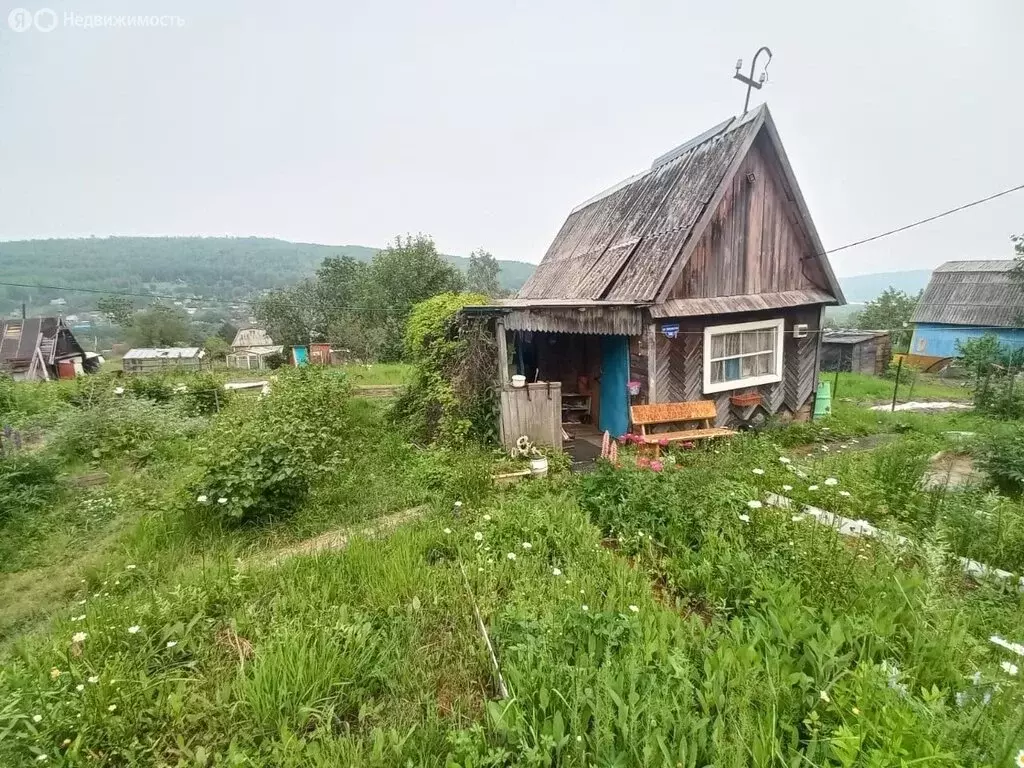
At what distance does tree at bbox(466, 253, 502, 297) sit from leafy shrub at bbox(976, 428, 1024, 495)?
140ft

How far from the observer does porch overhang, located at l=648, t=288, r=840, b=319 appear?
8.37 m

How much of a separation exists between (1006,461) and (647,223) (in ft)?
23.3

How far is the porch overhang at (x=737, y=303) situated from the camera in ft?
27.5

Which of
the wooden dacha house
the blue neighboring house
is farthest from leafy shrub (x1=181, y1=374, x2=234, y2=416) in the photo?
the blue neighboring house

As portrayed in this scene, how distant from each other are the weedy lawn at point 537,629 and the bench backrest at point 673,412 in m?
2.57

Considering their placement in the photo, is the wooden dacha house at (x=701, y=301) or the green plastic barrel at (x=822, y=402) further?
the green plastic barrel at (x=822, y=402)

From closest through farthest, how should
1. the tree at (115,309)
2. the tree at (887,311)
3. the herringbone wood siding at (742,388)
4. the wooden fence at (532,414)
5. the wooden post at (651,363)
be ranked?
the wooden fence at (532,414) < the wooden post at (651,363) < the herringbone wood siding at (742,388) < the tree at (887,311) < the tree at (115,309)

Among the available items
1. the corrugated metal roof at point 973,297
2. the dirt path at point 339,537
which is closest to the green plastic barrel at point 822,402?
the dirt path at point 339,537

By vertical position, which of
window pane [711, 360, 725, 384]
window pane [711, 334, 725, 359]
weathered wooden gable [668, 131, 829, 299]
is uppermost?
weathered wooden gable [668, 131, 829, 299]

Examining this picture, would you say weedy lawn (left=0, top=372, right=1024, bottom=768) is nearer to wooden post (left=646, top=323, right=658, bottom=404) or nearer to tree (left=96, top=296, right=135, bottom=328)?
wooden post (left=646, top=323, right=658, bottom=404)

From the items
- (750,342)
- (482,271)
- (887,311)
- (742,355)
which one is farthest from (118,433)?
(887,311)

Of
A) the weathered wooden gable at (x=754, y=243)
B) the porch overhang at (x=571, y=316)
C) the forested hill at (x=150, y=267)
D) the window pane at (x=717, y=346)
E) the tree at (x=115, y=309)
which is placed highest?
the forested hill at (x=150, y=267)

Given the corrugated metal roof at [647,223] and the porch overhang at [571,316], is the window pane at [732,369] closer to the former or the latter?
the porch overhang at [571,316]

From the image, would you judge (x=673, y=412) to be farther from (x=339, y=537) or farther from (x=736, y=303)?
(x=339, y=537)
